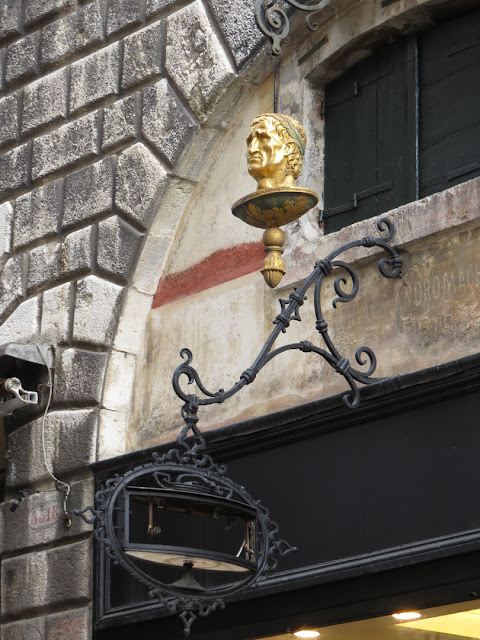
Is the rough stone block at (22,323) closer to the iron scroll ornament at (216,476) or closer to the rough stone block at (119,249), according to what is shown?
the rough stone block at (119,249)

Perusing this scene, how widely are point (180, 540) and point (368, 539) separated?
42.3 inches

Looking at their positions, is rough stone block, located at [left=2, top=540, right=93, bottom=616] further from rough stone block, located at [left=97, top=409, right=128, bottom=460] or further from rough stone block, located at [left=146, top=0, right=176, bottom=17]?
rough stone block, located at [left=146, top=0, right=176, bottom=17]

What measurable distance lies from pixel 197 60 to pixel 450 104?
1.48 metres

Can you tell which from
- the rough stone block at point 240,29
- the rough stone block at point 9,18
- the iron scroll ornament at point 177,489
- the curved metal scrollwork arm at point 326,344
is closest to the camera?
the iron scroll ornament at point 177,489

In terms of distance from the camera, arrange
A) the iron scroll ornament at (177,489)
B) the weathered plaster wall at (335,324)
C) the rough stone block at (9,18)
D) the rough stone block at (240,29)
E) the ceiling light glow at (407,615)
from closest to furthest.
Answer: the iron scroll ornament at (177,489), the ceiling light glow at (407,615), the weathered plaster wall at (335,324), the rough stone block at (240,29), the rough stone block at (9,18)

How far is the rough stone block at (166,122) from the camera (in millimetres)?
6957

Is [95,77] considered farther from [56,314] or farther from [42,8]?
[56,314]

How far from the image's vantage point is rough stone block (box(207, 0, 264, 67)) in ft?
22.4

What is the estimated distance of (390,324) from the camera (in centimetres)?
581

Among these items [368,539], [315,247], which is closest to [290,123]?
[315,247]

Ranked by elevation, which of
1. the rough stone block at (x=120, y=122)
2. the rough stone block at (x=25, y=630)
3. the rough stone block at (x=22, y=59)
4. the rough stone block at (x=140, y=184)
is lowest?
the rough stone block at (x=25, y=630)

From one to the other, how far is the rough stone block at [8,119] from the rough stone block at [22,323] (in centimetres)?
109

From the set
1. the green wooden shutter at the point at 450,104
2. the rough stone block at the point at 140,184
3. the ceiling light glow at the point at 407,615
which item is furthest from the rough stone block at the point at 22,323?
the ceiling light glow at the point at 407,615

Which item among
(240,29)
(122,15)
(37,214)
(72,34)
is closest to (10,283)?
(37,214)
